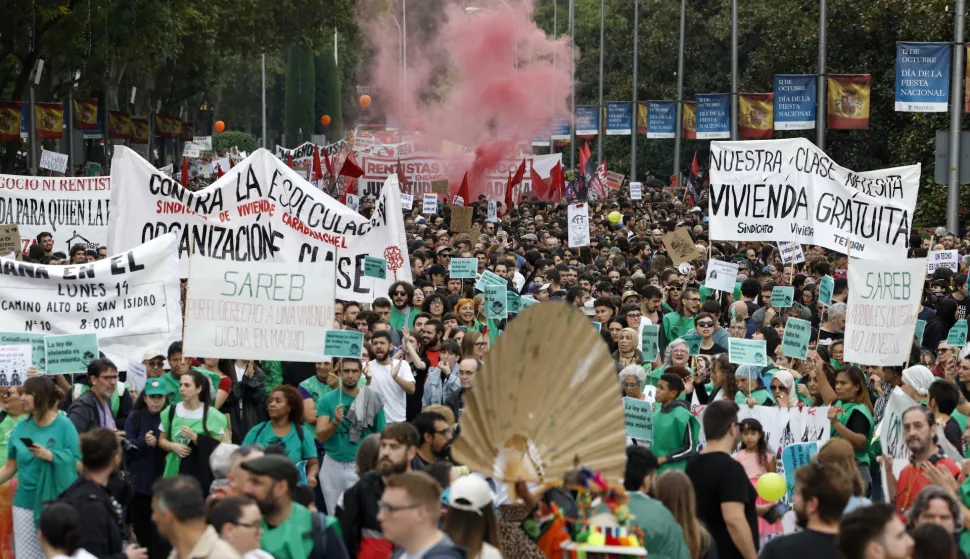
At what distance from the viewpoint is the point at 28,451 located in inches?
344

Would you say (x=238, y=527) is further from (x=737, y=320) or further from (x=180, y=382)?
(x=737, y=320)

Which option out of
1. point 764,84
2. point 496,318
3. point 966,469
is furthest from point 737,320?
point 764,84

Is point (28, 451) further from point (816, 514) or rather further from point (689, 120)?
point (689, 120)

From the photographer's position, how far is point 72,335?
412 inches

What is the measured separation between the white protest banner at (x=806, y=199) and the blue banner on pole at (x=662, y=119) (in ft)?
111

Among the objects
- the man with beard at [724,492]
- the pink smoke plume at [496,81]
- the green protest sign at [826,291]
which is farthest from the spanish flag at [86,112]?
the man with beard at [724,492]

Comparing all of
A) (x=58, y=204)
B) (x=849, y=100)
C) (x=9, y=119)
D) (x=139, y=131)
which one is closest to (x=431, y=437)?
(x=58, y=204)

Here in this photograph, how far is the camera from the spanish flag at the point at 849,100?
1378 inches

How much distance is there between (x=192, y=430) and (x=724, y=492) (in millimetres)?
3447

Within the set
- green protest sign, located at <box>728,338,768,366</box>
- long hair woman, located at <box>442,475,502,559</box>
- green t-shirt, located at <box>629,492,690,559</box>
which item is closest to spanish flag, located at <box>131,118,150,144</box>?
green protest sign, located at <box>728,338,768,366</box>

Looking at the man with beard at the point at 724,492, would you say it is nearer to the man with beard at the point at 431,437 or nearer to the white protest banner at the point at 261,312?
the man with beard at the point at 431,437

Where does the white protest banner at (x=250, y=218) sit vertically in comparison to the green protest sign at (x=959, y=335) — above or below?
above

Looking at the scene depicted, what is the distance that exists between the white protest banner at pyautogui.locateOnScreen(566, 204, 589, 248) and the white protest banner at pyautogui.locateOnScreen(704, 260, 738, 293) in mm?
6230

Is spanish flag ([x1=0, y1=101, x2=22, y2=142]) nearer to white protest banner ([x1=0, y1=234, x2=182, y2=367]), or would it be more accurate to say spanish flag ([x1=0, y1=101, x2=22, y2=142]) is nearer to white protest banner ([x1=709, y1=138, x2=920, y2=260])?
white protest banner ([x1=709, y1=138, x2=920, y2=260])
